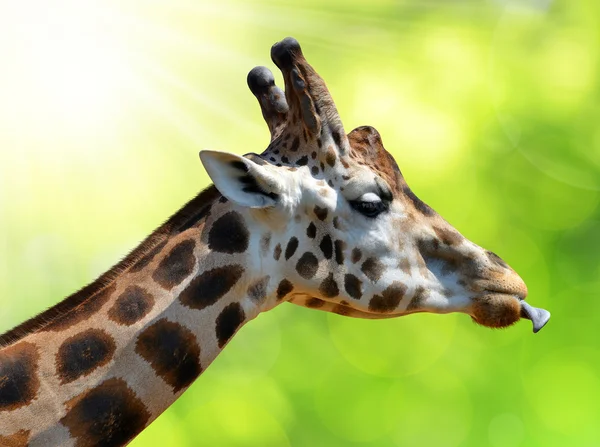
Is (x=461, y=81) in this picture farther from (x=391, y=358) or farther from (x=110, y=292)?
(x=110, y=292)

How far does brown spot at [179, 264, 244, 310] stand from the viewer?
7.37ft

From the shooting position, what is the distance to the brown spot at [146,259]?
2312 mm

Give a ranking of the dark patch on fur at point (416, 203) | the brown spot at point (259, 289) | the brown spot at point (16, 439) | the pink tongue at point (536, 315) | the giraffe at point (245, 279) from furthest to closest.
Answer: the dark patch on fur at point (416, 203) → the pink tongue at point (536, 315) → the brown spot at point (259, 289) → the giraffe at point (245, 279) → the brown spot at point (16, 439)

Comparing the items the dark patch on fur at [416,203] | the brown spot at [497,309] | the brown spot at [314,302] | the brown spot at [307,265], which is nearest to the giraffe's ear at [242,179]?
the brown spot at [307,265]

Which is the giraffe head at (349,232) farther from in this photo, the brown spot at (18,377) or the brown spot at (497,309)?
the brown spot at (18,377)

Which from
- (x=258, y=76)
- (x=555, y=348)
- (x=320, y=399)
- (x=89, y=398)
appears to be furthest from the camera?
(x=555, y=348)

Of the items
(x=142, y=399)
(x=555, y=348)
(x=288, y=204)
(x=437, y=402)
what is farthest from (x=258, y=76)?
(x=555, y=348)

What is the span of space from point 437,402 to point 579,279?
54.3 inches

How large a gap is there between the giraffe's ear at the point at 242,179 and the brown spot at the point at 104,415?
2.05ft

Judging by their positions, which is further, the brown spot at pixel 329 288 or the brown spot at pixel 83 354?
the brown spot at pixel 329 288

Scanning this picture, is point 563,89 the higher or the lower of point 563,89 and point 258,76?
the lower

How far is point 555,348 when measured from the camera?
17.1ft

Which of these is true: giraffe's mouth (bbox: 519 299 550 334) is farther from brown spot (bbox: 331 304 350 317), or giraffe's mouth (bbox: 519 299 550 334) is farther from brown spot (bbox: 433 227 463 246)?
brown spot (bbox: 331 304 350 317)

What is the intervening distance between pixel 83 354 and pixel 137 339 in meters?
0.15
